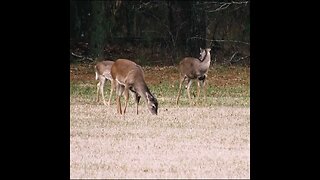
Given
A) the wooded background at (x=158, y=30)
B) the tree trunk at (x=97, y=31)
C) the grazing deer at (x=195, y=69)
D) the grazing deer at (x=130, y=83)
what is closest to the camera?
the grazing deer at (x=130, y=83)

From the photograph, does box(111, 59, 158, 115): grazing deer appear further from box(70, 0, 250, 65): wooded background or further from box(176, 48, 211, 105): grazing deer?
box(70, 0, 250, 65): wooded background

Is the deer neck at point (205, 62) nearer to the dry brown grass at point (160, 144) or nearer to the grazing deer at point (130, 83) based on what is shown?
the dry brown grass at point (160, 144)

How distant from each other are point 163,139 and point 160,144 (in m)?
0.51

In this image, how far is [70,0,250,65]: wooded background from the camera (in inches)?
1244

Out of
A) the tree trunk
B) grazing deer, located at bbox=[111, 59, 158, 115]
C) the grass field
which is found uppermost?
the tree trunk

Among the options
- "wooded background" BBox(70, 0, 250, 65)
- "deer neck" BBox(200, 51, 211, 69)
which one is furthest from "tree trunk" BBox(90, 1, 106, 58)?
"deer neck" BBox(200, 51, 211, 69)

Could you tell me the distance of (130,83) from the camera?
53.7ft

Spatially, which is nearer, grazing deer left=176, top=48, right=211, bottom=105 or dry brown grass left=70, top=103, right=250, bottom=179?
dry brown grass left=70, top=103, right=250, bottom=179

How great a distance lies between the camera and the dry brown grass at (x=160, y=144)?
9.80 metres

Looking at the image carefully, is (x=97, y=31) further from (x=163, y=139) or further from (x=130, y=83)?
(x=163, y=139)

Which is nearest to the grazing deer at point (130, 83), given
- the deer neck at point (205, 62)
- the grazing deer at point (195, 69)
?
the grazing deer at point (195, 69)

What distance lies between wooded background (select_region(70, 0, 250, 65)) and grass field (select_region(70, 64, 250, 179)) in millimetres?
10426
